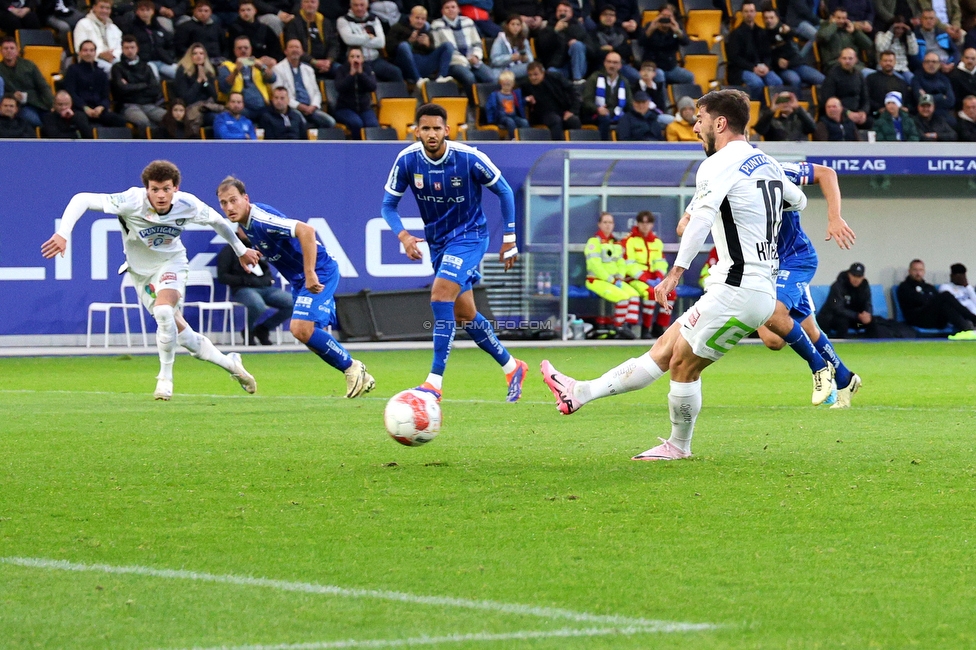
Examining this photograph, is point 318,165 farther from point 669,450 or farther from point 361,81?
point 669,450

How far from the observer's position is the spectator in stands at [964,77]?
81.4 ft

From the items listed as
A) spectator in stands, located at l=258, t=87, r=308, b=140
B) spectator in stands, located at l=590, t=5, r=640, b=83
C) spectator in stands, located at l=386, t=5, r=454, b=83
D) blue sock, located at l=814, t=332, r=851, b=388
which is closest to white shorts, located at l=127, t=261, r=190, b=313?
blue sock, located at l=814, t=332, r=851, b=388

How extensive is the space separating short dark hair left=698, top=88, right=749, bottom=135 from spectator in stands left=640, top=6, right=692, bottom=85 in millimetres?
17168

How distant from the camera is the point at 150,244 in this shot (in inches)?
472

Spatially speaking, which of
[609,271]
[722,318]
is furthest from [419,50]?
[722,318]

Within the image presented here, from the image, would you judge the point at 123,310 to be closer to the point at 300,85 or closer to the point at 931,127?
the point at 300,85

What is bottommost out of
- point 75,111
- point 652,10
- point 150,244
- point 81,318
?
point 81,318

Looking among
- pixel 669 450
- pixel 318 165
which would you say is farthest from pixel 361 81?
pixel 669 450

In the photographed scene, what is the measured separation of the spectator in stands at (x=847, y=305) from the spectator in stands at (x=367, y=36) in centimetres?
769

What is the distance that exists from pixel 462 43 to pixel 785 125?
17.7 ft

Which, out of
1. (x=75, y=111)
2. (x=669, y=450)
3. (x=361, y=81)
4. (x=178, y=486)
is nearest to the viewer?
(x=178, y=486)

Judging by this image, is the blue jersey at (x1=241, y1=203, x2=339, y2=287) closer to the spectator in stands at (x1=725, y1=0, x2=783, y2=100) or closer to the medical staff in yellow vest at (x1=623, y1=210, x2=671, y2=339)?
the medical staff in yellow vest at (x1=623, y1=210, x2=671, y2=339)

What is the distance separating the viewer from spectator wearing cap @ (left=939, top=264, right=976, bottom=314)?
2344cm

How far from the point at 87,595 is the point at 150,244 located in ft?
25.9
